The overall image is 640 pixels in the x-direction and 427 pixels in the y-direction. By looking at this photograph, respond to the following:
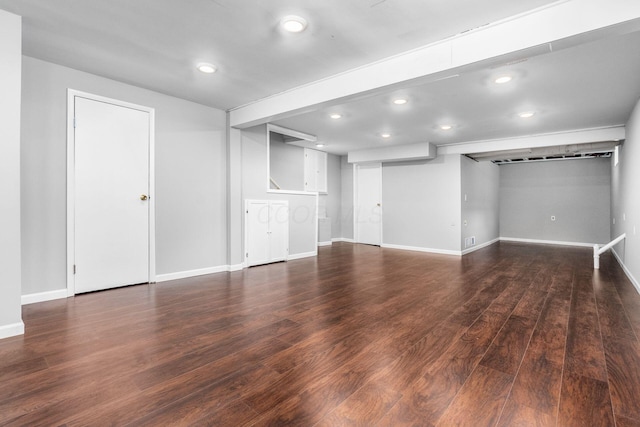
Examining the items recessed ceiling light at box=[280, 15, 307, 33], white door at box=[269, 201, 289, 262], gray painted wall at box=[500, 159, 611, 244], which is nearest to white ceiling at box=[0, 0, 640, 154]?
recessed ceiling light at box=[280, 15, 307, 33]

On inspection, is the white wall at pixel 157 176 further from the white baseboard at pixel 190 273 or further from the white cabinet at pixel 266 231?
the white cabinet at pixel 266 231

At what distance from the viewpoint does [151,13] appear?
242cm

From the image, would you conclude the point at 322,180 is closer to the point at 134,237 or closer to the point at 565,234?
the point at 134,237

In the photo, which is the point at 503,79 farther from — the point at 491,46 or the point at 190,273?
the point at 190,273

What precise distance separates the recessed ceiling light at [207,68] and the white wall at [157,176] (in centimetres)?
116

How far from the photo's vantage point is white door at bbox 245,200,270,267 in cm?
520

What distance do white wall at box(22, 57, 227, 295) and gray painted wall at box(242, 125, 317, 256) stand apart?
0.39 meters

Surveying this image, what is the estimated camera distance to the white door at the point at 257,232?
17.1 feet

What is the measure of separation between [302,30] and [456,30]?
126cm

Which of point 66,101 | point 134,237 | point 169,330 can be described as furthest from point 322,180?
point 169,330

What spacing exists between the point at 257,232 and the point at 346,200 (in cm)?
433

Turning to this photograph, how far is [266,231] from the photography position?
216 inches

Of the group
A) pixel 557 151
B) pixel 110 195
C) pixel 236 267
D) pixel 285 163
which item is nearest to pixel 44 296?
pixel 110 195

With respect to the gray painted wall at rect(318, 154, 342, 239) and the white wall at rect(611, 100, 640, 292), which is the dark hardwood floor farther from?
the gray painted wall at rect(318, 154, 342, 239)
